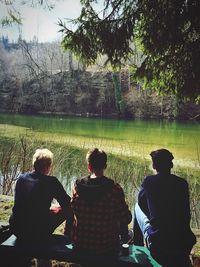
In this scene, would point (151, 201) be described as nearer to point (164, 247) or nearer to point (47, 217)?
point (164, 247)

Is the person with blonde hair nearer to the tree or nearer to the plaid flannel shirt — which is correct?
the plaid flannel shirt

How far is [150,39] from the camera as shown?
153 inches

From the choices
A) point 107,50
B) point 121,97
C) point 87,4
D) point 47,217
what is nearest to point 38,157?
point 47,217

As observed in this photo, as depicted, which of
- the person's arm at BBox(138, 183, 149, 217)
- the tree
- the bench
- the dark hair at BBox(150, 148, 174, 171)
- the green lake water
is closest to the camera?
the bench

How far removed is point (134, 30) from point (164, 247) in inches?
99.7

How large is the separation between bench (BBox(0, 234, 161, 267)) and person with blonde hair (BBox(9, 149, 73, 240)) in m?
0.07

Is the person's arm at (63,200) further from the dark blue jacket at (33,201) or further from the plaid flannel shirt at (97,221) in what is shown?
the plaid flannel shirt at (97,221)

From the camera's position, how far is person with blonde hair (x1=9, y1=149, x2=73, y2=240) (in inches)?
97.0

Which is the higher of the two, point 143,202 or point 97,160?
point 97,160

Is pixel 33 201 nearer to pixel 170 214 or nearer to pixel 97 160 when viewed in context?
pixel 97 160

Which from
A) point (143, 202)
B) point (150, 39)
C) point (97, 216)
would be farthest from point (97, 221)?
point (150, 39)

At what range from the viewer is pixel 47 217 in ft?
8.29

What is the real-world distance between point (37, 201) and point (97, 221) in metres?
0.45

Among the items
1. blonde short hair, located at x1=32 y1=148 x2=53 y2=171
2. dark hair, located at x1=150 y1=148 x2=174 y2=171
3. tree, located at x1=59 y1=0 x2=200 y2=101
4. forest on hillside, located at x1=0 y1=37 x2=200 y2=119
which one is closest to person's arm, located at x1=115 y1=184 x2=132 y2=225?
dark hair, located at x1=150 y1=148 x2=174 y2=171
